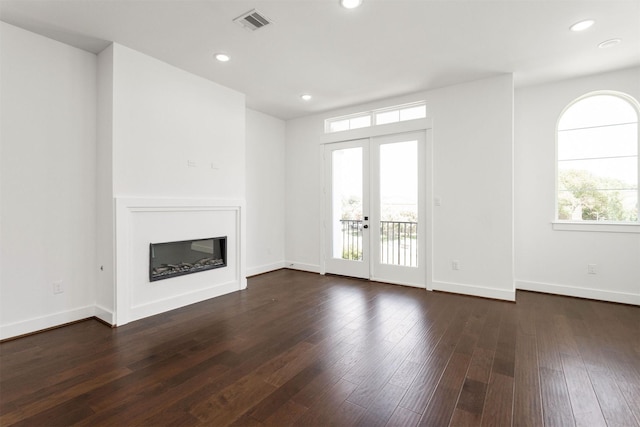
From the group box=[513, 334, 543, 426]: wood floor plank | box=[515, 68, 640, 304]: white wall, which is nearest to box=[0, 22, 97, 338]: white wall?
box=[513, 334, 543, 426]: wood floor plank

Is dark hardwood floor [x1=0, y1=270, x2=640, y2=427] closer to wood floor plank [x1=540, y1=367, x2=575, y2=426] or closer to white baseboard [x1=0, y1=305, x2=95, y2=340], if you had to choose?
wood floor plank [x1=540, y1=367, x2=575, y2=426]

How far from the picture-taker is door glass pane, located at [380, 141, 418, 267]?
177 inches

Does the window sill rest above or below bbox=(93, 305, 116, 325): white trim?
above

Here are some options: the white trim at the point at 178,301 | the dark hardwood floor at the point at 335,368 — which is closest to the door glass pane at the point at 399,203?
the dark hardwood floor at the point at 335,368

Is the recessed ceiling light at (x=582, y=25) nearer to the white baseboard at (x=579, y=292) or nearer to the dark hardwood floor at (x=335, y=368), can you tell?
the dark hardwood floor at (x=335, y=368)

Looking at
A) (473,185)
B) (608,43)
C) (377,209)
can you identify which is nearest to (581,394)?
(473,185)

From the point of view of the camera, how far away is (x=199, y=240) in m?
3.86

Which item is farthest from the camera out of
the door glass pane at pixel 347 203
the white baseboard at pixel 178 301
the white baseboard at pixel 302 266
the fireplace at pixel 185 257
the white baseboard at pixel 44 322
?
the white baseboard at pixel 302 266

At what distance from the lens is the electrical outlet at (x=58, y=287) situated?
3.02 metres

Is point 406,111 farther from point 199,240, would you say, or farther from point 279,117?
point 199,240

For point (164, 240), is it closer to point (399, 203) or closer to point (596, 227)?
point (399, 203)

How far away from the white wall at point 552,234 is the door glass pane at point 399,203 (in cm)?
145

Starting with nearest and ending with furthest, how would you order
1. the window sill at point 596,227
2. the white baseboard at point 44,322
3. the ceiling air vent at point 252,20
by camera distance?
the ceiling air vent at point 252,20 < the white baseboard at point 44,322 < the window sill at point 596,227

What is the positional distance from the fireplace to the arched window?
4690 millimetres
